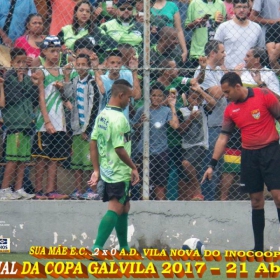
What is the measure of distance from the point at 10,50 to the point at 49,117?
104 cm

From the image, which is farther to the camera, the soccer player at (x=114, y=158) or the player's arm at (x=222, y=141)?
the player's arm at (x=222, y=141)

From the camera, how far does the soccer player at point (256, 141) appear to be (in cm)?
943

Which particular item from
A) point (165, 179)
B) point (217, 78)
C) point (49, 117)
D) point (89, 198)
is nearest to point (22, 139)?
point (49, 117)

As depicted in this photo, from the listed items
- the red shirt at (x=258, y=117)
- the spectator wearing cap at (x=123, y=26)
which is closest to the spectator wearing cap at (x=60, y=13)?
the spectator wearing cap at (x=123, y=26)

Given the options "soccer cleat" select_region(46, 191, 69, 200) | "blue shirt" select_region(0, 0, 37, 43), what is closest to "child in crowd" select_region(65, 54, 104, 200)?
"soccer cleat" select_region(46, 191, 69, 200)

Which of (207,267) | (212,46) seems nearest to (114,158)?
(207,267)

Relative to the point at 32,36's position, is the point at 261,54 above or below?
below

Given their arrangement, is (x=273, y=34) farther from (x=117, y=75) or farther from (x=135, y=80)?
(x=117, y=75)

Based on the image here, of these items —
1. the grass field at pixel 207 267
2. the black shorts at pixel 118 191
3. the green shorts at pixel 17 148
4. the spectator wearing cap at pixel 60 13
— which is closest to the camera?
the grass field at pixel 207 267

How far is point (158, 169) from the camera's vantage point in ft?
35.1

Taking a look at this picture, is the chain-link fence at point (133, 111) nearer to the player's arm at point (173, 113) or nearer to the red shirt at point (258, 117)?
the player's arm at point (173, 113)

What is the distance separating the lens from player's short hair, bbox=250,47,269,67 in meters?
10.8

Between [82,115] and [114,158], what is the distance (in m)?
1.78

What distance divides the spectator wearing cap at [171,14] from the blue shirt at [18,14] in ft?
5.69
